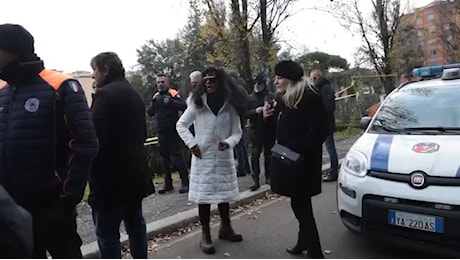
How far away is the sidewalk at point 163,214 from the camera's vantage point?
4.95 meters

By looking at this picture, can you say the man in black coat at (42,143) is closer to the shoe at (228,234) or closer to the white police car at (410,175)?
the shoe at (228,234)

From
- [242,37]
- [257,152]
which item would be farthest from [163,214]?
[242,37]

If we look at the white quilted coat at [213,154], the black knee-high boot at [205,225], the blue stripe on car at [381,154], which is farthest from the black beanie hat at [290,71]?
the black knee-high boot at [205,225]

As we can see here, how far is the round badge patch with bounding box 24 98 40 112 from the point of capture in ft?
8.51

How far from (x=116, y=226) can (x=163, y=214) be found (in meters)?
2.35

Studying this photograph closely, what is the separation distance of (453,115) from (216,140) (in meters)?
2.27

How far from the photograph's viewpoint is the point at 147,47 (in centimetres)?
4619

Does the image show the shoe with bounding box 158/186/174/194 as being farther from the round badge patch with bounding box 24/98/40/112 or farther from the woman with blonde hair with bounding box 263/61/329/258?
the round badge patch with bounding box 24/98/40/112

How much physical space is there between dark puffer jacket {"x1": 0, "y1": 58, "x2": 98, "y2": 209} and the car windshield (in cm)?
303

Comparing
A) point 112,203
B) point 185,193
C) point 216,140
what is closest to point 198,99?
point 216,140

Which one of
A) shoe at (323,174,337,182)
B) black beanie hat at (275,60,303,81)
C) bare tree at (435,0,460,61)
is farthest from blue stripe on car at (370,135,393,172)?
bare tree at (435,0,460,61)

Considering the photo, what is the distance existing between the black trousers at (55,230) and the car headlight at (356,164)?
252 cm

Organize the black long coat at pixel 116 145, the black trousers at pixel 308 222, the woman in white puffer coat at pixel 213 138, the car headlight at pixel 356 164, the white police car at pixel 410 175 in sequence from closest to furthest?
the black long coat at pixel 116 145 → the white police car at pixel 410 175 → the black trousers at pixel 308 222 → the car headlight at pixel 356 164 → the woman in white puffer coat at pixel 213 138

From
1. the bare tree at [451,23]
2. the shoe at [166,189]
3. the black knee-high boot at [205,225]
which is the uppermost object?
the bare tree at [451,23]
